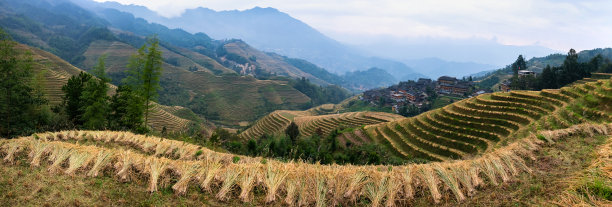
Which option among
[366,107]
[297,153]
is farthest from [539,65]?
[297,153]

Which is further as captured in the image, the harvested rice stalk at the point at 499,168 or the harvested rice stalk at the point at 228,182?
the harvested rice stalk at the point at 499,168

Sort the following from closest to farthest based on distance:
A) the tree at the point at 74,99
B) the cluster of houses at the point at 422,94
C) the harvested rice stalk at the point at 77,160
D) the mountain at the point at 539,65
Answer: the harvested rice stalk at the point at 77,160, the tree at the point at 74,99, the cluster of houses at the point at 422,94, the mountain at the point at 539,65

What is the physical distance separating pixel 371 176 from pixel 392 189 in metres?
0.40

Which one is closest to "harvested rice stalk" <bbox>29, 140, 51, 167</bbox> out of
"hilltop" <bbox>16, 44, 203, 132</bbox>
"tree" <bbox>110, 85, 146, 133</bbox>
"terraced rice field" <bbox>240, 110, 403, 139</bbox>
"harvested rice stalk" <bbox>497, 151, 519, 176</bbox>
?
"harvested rice stalk" <bbox>497, 151, 519, 176</bbox>

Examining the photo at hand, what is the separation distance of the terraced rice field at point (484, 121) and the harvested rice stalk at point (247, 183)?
14.0 metres

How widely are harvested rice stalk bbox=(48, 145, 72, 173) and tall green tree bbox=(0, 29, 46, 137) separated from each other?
551 inches

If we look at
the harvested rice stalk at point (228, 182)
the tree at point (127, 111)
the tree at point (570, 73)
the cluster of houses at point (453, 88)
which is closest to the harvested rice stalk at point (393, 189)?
the harvested rice stalk at point (228, 182)

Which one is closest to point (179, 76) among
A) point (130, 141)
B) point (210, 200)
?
point (130, 141)

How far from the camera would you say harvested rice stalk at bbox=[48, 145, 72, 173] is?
4.43m

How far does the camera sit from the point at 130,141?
803cm

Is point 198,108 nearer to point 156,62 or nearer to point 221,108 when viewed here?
point 221,108

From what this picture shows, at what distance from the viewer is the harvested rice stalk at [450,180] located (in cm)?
365

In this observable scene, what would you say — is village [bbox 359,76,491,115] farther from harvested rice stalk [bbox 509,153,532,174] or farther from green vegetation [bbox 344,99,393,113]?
harvested rice stalk [bbox 509,153,532,174]

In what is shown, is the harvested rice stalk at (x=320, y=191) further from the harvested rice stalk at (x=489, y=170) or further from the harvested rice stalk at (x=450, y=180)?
the harvested rice stalk at (x=489, y=170)
